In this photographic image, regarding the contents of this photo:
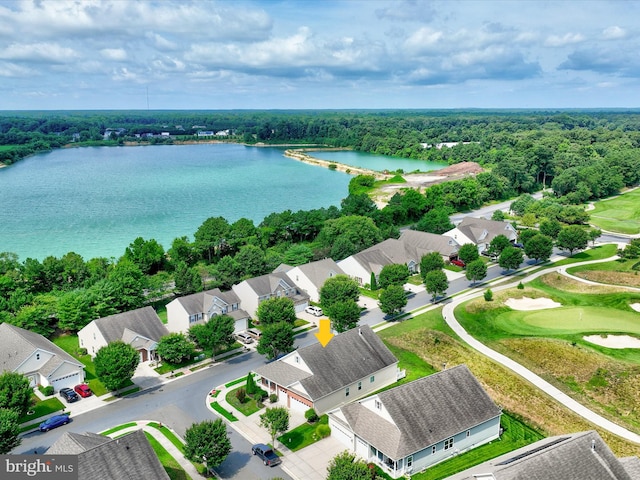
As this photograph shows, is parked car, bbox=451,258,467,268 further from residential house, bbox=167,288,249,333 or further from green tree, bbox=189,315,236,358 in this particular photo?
green tree, bbox=189,315,236,358

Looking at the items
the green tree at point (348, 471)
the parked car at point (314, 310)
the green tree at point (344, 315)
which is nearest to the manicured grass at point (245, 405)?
the green tree at point (348, 471)

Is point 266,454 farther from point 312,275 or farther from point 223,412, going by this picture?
point 312,275

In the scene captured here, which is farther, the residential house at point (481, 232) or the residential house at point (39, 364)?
the residential house at point (481, 232)

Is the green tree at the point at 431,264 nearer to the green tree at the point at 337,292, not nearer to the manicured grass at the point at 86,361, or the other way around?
the green tree at the point at 337,292

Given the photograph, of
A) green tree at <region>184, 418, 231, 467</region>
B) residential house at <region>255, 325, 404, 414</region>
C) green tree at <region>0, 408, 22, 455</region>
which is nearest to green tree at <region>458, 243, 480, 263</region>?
residential house at <region>255, 325, 404, 414</region>

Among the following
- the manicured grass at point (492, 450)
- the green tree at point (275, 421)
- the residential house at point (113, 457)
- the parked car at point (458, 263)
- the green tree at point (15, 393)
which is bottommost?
the manicured grass at point (492, 450)

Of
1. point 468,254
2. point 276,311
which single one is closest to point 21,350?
point 276,311

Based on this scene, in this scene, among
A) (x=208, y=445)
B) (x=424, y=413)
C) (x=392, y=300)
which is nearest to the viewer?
(x=208, y=445)
